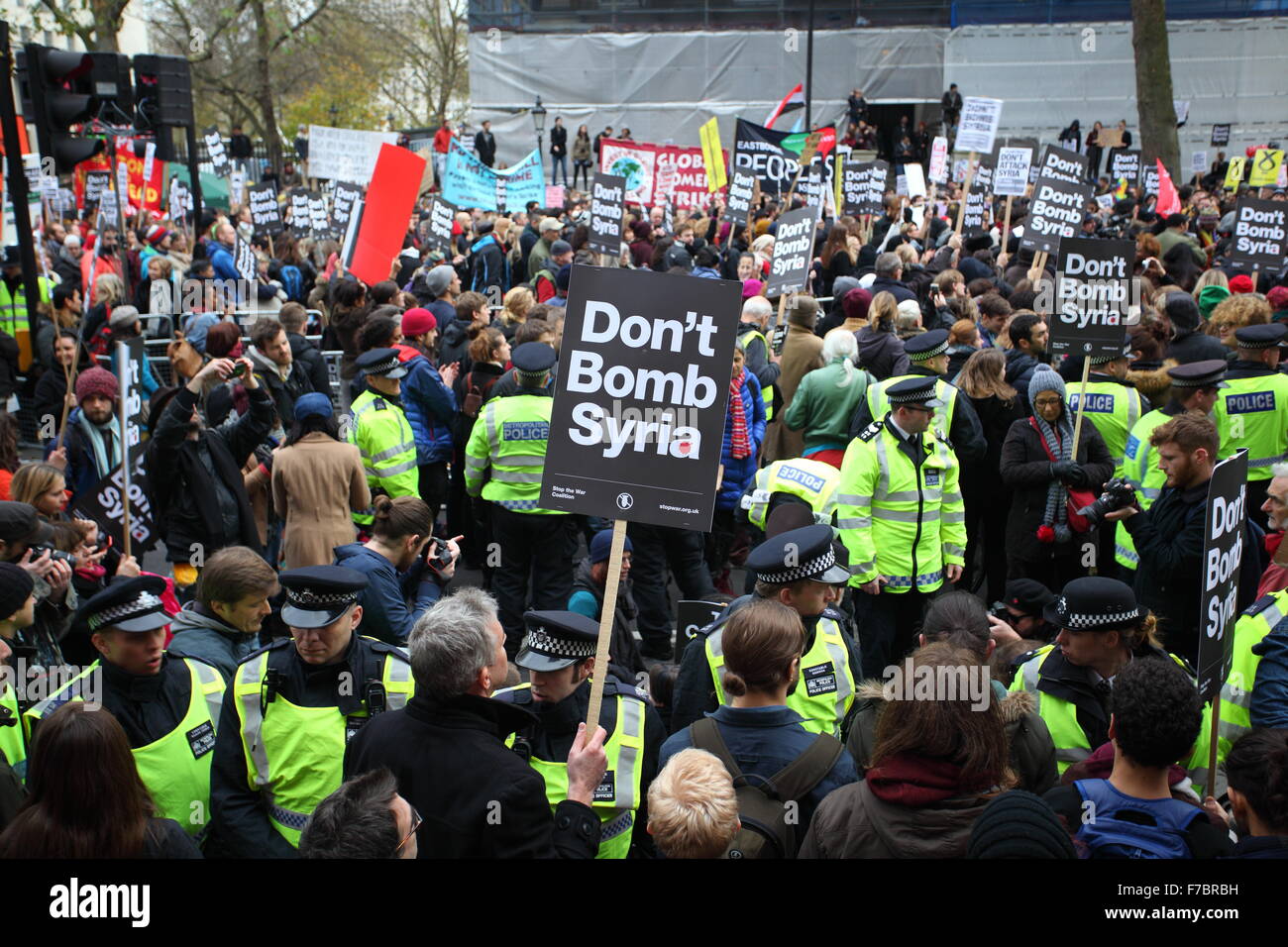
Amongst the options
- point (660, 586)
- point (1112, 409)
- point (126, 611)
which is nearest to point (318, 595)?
point (126, 611)

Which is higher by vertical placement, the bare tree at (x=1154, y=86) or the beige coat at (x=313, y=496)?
the bare tree at (x=1154, y=86)

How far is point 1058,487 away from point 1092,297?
1329 millimetres

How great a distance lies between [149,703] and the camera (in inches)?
158

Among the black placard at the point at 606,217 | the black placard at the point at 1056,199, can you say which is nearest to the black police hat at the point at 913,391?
the black placard at the point at 1056,199

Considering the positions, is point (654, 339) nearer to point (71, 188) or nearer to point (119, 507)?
point (119, 507)

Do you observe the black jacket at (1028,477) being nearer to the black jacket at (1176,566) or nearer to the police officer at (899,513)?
the police officer at (899,513)

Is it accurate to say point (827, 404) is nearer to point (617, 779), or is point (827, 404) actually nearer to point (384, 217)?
point (617, 779)

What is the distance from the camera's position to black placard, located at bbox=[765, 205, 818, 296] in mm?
10727

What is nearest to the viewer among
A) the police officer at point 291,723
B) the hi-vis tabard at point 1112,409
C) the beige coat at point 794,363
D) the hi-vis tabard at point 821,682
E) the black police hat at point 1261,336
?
the police officer at point 291,723

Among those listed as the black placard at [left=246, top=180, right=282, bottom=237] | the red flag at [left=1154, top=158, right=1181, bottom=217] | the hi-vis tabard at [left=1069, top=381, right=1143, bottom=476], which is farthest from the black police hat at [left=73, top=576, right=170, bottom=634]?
the red flag at [left=1154, top=158, right=1181, bottom=217]

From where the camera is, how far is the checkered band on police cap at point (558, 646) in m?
3.95

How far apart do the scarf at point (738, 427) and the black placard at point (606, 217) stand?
221 inches

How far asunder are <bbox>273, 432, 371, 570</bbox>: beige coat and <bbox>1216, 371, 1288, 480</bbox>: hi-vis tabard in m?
5.33
